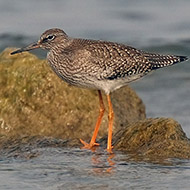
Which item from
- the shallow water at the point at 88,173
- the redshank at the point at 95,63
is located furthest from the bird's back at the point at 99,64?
the shallow water at the point at 88,173

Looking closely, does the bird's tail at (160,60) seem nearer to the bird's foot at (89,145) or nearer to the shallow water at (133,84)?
the bird's foot at (89,145)

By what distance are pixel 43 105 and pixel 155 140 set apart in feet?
8.97

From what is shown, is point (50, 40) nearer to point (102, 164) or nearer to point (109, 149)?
point (109, 149)

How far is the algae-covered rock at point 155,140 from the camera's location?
925cm

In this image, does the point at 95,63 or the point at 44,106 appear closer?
the point at 95,63

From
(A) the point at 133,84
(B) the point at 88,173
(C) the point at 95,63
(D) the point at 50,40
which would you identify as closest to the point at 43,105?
(D) the point at 50,40

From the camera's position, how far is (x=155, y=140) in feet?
31.2

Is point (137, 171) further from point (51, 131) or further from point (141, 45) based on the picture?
point (141, 45)

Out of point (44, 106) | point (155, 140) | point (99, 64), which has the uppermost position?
point (99, 64)

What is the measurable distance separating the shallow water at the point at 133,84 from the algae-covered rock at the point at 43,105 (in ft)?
5.49

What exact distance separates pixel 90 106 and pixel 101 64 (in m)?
1.46

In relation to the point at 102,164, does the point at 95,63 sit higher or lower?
higher

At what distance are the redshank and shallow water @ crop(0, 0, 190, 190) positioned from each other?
114cm

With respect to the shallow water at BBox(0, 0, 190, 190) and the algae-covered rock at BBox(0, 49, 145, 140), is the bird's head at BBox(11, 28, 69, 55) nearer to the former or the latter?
the algae-covered rock at BBox(0, 49, 145, 140)
